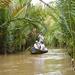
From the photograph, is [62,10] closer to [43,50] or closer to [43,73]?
[43,73]

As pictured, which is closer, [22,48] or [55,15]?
[55,15]

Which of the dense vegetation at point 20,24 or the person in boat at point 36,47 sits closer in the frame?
the dense vegetation at point 20,24

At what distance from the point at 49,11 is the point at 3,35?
409 centimetres

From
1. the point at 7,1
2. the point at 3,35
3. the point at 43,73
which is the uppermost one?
the point at 7,1

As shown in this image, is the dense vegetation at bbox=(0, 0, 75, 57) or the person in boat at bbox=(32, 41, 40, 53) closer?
the dense vegetation at bbox=(0, 0, 75, 57)

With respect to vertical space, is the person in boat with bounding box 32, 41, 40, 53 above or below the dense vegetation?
below

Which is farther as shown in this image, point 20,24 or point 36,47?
point 36,47

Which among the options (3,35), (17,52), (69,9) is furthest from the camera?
(17,52)

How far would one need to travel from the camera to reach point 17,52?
51.8 ft

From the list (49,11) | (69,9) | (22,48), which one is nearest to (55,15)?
(49,11)

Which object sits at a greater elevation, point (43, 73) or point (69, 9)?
point (69, 9)

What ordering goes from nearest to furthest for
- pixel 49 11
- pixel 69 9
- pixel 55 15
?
pixel 69 9 < pixel 55 15 < pixel 49 11

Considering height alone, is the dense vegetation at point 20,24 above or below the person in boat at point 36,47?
above

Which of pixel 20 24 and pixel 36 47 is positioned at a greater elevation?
pixel 20 24
